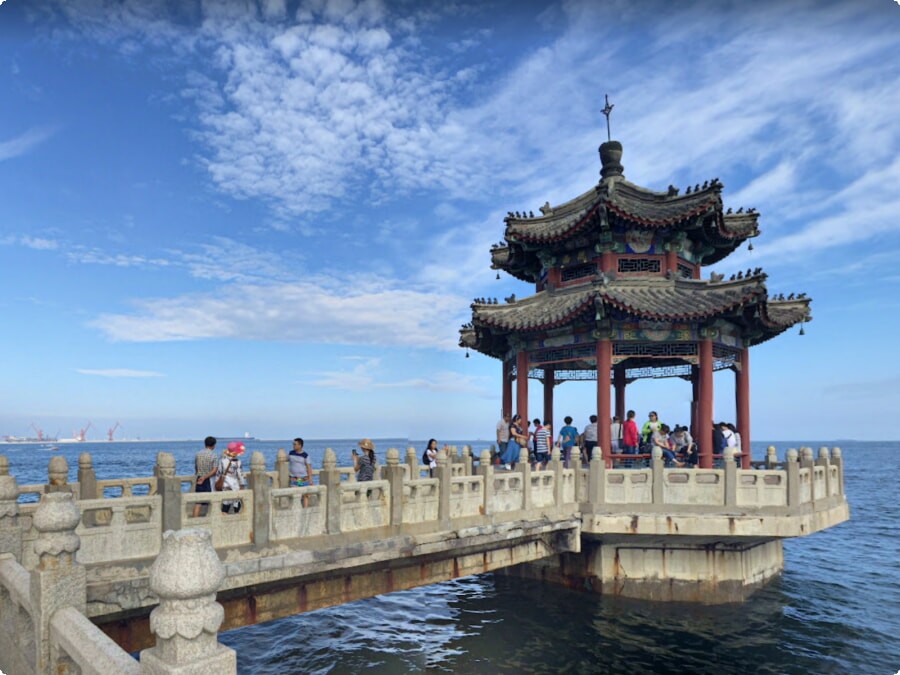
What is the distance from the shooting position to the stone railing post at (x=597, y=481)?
50.3ft

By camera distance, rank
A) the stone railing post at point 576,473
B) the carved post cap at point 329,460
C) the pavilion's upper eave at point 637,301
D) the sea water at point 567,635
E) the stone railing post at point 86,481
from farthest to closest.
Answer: the pavilion's upper eave at point 637,301, the stone railing post at point 576,473, the sea water at point 567,635, the stone railing post at point 86,481, the carved post cap at point 329,460

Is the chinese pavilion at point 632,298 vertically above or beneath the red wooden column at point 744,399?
above

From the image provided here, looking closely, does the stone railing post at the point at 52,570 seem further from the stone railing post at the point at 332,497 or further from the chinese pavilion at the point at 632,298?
the chinese pavilion at the point at 632,298

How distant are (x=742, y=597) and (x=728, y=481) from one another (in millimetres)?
3667

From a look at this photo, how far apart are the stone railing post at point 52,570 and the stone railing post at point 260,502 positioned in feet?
12.8

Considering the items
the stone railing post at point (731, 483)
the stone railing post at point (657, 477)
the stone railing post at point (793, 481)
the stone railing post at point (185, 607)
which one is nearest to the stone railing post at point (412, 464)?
the stone railing post at point (657, 477)

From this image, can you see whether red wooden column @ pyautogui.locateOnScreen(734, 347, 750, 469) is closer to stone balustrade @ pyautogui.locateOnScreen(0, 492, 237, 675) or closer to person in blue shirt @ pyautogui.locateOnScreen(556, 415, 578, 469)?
person in blue shirt @ pyautogui.locateOnScreen(556, 415, 578, 469)

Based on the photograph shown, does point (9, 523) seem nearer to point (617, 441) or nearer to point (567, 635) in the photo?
point (567, 635)

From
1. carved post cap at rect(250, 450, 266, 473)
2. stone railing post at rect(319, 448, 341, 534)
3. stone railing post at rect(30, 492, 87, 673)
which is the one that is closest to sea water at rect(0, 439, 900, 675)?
stone railing post at rect(319, 448, 341, 534)

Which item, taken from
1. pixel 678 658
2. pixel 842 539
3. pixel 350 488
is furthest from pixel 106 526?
pixel 842 539

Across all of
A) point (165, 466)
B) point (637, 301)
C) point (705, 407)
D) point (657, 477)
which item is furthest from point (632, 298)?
point (165, 466)

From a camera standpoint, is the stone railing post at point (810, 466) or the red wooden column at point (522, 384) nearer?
the stone railing post at point (810, 466)

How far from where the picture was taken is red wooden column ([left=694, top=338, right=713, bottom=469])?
16.8 meters

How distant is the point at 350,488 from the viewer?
36.4ft
